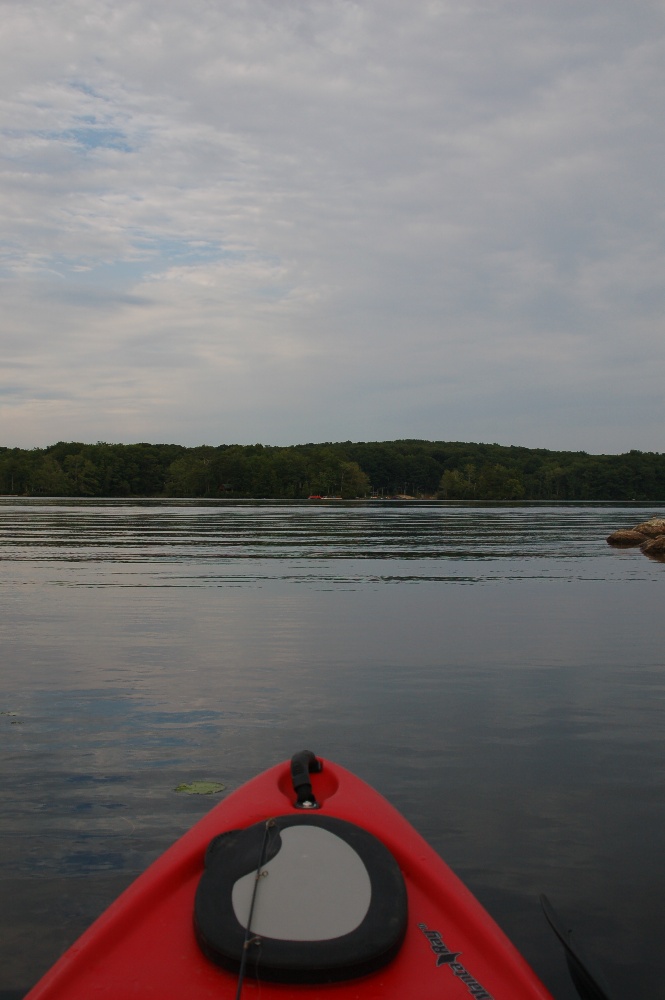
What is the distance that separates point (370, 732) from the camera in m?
8.70

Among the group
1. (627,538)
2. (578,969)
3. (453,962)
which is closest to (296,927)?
(453,962)


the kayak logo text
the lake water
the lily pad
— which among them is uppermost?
the kayak logo text

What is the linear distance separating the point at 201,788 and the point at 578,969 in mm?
3595

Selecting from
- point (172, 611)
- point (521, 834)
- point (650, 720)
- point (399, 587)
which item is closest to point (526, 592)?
point (399, 587)

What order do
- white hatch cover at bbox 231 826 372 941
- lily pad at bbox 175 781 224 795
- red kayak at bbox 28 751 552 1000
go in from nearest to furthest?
red kayak at bbox 28 751 552 1000 → white hatch cover at bbox 231 826 372 941 → lily pad at bbox 175 781 224 795

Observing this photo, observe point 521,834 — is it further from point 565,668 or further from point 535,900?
point 565,668

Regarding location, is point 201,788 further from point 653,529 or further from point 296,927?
point 653,529

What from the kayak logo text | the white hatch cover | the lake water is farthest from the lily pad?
the kayak logo text

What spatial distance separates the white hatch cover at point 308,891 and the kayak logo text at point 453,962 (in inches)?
12.6

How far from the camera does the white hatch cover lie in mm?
3711

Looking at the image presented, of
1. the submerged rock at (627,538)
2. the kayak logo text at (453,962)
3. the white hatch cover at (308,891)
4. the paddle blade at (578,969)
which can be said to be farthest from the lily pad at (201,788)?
the submerged rock at (627,538)

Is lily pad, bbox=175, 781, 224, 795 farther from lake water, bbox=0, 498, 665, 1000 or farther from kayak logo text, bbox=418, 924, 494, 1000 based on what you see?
kayak logo text, bbox=418, 924, 494, 1000

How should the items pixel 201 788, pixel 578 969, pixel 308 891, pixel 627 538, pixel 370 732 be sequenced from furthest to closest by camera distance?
pixel 627 538 → pixel 370 732 → pixel 201 788 → pixel 578 969 → pixel 308 891

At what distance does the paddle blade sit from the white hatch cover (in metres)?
1.20
